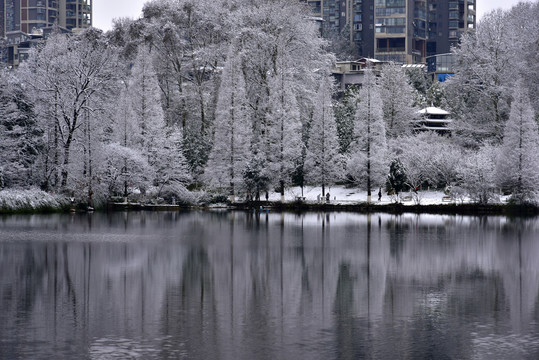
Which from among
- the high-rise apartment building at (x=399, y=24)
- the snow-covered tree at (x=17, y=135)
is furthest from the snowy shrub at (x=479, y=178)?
the high-rise apartment building at (x=399, y=24)

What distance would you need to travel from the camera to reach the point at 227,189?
232ft

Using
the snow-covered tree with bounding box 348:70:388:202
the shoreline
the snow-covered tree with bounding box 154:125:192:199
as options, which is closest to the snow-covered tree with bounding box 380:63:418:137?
the snow-covered tree with bounding box 348:70:388:202

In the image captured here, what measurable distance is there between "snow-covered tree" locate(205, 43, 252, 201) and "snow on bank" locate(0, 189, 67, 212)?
14.1 metres

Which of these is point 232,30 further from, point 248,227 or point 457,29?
point 457,29

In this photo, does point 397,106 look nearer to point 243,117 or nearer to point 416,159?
point 416,159

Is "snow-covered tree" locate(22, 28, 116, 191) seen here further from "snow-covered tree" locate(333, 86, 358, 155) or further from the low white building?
the low white building

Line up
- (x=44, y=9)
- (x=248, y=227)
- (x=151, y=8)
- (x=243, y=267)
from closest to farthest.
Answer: (x=243, y=267), (x=248, y=227), (x=151, y=8), (x=44, y=9)

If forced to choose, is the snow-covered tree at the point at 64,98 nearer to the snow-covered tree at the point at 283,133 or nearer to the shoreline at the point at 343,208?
the shoreline at the point at 343,208

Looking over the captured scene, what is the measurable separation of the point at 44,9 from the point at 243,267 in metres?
181

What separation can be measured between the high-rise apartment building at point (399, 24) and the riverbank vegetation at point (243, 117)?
85446 mm

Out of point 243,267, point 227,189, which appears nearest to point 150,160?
point 227,189

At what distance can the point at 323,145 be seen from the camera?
69.7 m

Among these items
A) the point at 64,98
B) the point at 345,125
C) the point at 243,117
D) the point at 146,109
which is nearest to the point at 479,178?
the point at 345,125

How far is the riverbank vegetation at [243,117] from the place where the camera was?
207ft
